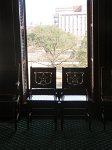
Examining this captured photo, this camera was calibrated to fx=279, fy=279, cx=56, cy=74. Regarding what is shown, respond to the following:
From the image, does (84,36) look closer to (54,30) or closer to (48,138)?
(54,30)

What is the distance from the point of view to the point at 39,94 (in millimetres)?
4445

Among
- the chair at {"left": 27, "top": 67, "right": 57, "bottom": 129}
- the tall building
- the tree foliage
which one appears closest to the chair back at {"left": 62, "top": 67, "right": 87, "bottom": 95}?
the chair at {"left": 27, "top": 67, "right": 57, "bottom": 129}

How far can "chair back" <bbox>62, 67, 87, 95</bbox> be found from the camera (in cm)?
444

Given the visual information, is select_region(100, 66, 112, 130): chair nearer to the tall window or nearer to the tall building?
the tall window

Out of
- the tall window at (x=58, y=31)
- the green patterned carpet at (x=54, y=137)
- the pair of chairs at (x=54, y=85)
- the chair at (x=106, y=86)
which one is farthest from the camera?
the tall window at (x=58, y=31)

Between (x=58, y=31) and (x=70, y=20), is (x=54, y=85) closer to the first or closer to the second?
(x=58, y=31)

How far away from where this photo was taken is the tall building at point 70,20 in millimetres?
4696

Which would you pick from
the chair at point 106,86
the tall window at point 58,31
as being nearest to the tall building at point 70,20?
the tall window at point 58,31

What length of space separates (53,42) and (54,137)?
1.69 m

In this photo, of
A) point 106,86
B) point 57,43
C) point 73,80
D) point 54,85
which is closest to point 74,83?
point 73,80

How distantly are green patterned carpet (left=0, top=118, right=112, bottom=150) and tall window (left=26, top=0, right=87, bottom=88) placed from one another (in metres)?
0.88

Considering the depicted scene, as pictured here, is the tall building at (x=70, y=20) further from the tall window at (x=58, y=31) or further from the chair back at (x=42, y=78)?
the chair back at (x=42, y=78)

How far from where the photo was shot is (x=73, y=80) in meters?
4.45

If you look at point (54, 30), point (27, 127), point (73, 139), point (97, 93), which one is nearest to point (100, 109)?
point (97, 93)
